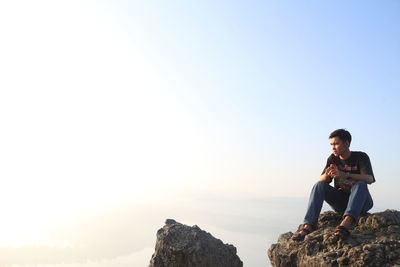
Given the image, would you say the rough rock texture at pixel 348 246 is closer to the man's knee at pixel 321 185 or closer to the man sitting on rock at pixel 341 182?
the man sitting on rock at pixel 341 182

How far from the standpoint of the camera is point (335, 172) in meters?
11.9

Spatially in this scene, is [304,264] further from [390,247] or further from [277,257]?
[390,247]

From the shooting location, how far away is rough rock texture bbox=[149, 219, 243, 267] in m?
12.3

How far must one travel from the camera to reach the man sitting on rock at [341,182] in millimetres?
11570

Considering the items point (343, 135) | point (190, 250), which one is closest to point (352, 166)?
point (343, 135)

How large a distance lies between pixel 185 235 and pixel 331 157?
5.09 meters

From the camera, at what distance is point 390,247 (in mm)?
10438

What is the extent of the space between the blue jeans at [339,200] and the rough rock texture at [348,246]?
1.51 ft

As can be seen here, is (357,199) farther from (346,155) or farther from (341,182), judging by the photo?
(346,155)

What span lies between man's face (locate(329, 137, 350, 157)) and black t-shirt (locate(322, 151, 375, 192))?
29 cm

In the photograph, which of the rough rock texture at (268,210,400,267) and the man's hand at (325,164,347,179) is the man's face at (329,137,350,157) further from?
the rough rock texture at (268,210,400,267)

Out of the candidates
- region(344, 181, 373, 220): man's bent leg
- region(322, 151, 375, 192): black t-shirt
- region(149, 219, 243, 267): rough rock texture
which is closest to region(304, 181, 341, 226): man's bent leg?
region(322, 151, 375, 192): black t-shirt

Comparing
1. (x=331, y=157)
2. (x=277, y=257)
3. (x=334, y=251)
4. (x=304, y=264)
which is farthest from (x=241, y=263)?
(x=331, y=157)

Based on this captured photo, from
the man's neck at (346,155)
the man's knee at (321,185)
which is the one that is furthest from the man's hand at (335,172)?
the man's neck at (346,155)
